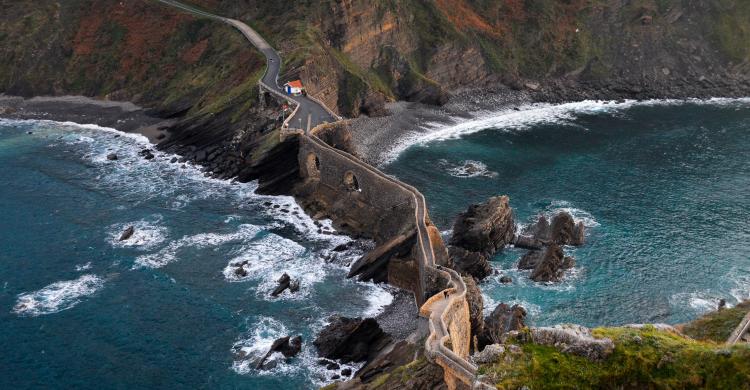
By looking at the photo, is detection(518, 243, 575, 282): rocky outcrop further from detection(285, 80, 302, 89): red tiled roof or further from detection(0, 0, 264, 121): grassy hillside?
detection(0, 0, 264, 121): grassy hillside

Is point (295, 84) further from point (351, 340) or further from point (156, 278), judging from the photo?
point (351, 340)

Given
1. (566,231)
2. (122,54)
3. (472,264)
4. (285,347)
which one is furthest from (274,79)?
(285,347)

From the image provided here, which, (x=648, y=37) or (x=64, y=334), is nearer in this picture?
(x=64, y=334)

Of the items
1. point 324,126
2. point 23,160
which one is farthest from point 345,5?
point 23,160

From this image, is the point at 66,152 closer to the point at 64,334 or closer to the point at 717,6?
the point at 64,334

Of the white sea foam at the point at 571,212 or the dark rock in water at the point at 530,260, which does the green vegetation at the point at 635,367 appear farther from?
the white sea foam at the point at 571,212

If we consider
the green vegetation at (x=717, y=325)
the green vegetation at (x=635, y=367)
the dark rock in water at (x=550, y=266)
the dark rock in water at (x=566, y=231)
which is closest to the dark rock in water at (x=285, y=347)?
the dark rock in water at (x=550, y=266)
